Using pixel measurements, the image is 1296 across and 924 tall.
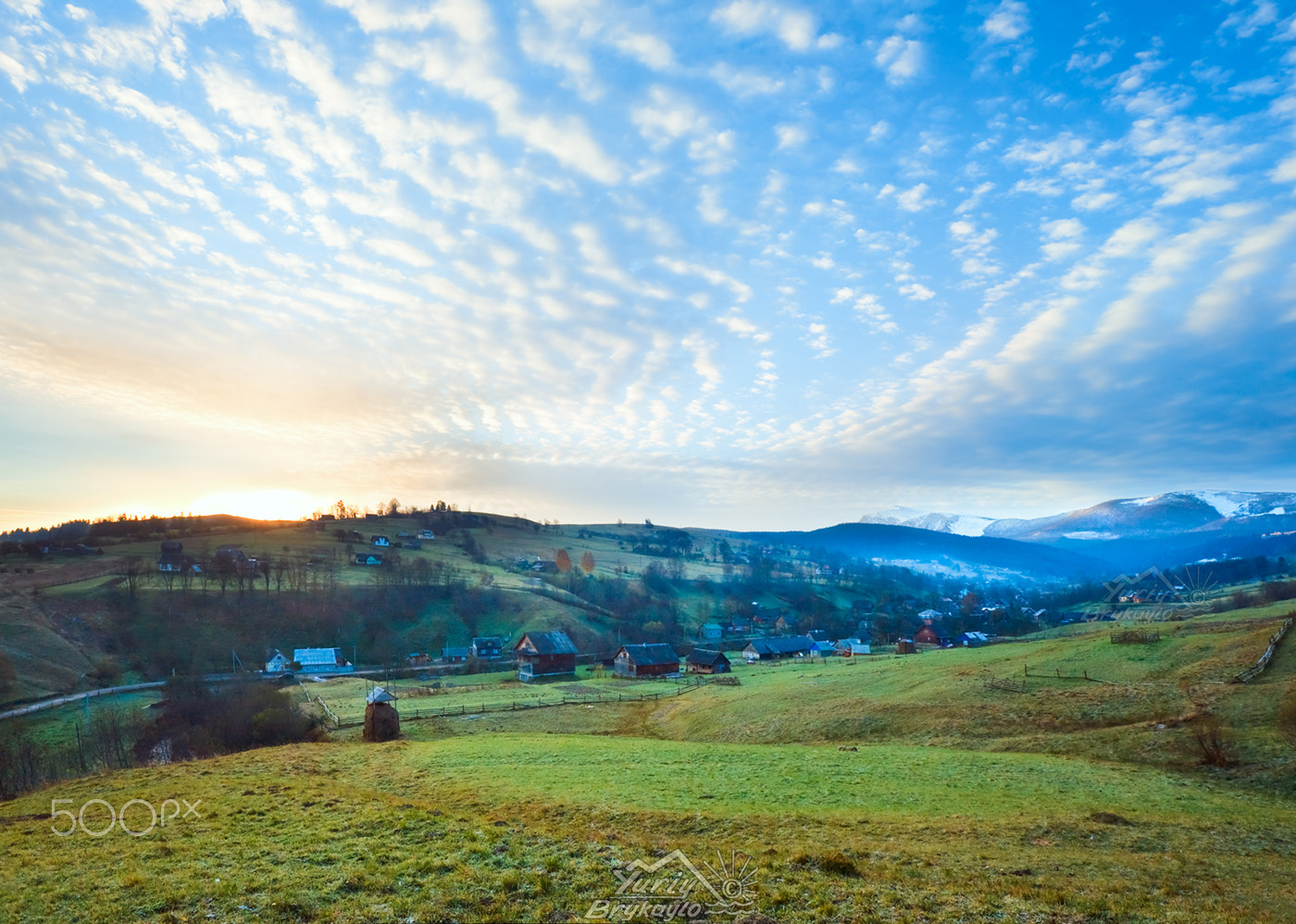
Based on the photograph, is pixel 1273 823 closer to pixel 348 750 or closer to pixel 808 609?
pixel 348 750

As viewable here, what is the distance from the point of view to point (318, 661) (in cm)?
10656

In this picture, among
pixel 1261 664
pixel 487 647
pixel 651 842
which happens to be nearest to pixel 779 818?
pixel 651 842

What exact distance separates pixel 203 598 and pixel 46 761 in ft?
237

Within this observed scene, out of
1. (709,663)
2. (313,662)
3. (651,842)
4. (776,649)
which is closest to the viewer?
(651,842)

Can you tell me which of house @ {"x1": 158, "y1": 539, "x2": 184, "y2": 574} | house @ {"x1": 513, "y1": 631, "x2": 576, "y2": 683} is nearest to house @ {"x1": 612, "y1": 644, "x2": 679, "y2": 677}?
house @ {"x1": 513, "y1": 631, "x2": 576, "y2": 683}

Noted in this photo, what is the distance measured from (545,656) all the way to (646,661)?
15.4 m

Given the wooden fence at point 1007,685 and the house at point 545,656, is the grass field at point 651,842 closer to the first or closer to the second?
the wooden fence at point 1007,685

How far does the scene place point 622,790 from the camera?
2564cm

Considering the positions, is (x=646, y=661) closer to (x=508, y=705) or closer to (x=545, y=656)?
(x=545, y=656)

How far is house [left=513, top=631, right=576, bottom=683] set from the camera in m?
90.0

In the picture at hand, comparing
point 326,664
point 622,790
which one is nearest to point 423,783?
point 622,790

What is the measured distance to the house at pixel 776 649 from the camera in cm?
11200

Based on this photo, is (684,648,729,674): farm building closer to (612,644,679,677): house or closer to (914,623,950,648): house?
(612,644,679,677): house

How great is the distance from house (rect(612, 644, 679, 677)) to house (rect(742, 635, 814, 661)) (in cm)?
2606
